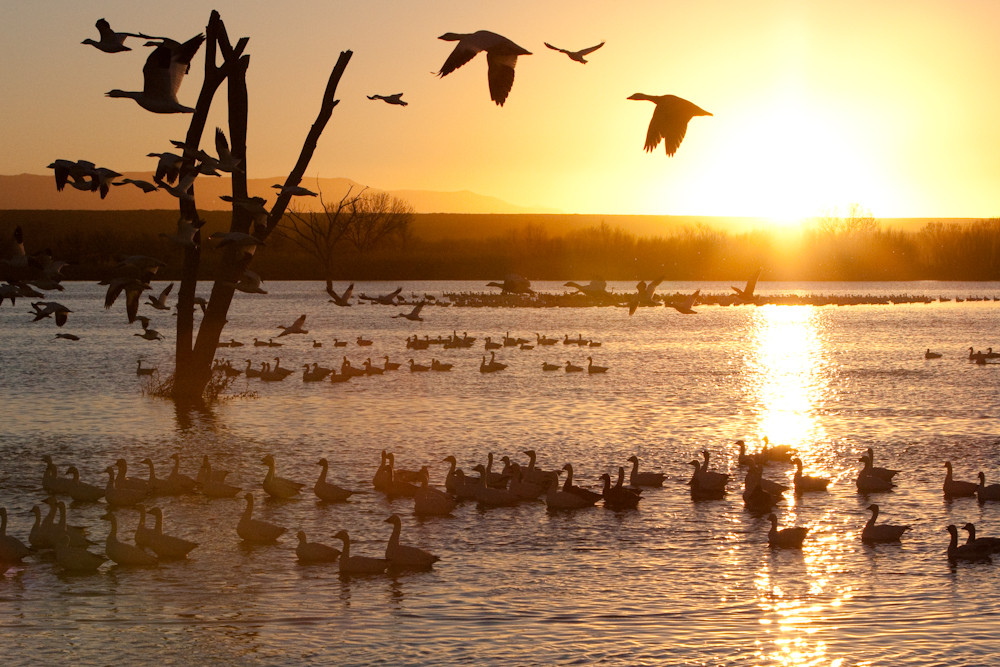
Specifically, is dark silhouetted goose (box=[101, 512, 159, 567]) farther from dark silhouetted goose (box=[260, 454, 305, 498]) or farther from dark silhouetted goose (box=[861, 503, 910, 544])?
dark silhouetted goose (box=[861, 503, 910, 544])

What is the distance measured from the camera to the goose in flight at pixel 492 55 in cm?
741

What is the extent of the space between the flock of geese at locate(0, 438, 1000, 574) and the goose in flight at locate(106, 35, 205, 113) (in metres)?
4.77

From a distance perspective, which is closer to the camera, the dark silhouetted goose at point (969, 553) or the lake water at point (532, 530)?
the lake water at point (532, 530)

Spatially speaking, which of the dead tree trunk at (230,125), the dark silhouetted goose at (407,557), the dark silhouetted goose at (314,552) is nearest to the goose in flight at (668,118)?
the dark silhouetted goose at (407,557)

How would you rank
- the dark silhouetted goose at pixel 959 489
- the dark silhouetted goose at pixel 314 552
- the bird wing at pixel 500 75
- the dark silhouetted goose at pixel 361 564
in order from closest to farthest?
the bird wing at pixel 500 75
the dark silhouetted goose at pixel 361 564
the dark silhouetted goose at pixel 314 552
the dark silhouetted goose at pixel 959 489

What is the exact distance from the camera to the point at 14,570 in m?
12.5

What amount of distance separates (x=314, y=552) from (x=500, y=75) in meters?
6.38

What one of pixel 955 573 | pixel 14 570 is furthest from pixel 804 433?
pixel 14 570

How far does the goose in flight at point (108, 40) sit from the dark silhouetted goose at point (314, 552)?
599cm

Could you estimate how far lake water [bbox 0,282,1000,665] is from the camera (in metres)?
10.4

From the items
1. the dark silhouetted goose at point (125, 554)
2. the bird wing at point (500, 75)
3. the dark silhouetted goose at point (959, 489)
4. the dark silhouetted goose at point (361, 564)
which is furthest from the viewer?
the dark silhouetted goose at point (959, 489)

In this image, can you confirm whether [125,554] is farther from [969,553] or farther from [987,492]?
[987,492]

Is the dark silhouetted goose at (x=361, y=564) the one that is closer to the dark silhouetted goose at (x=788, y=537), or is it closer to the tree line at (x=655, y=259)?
the dark silhouetted goose at (x=788, y=537)

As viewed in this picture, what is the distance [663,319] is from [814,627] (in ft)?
184
